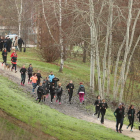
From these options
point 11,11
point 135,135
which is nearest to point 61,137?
point 135,135

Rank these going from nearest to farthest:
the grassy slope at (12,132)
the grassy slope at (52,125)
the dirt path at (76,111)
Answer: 1. the grassy slope at (12,132)
2. the grassy slope at (52,125)
3. the dirt path at (76,111)

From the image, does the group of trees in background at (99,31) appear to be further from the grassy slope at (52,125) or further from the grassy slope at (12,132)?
the grassy slope at (12,132)

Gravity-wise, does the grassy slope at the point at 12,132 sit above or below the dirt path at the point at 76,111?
above

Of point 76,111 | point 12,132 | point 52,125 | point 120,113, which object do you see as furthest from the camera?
point 76,111

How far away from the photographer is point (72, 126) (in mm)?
15016

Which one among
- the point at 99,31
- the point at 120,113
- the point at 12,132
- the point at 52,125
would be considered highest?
the point at 99,31

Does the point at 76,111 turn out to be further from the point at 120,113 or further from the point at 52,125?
the point at 52,125

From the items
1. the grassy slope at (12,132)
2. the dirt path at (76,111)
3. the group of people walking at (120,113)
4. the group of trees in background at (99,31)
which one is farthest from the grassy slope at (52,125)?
the group of trees in background at (99,31)

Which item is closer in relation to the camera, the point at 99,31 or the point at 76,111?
the point at 76,111

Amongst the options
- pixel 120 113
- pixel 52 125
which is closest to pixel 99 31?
pixel 120 113

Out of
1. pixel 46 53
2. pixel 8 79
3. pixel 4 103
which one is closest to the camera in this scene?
pixel 4 103

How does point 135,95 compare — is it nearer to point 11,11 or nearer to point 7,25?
point 11,11

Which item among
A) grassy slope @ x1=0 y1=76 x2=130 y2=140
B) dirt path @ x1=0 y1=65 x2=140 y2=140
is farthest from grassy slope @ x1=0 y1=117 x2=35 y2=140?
dirt path @ x1=0 y1=65 x2=140 y2=140

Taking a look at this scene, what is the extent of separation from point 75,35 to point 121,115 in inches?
Answer: 334
